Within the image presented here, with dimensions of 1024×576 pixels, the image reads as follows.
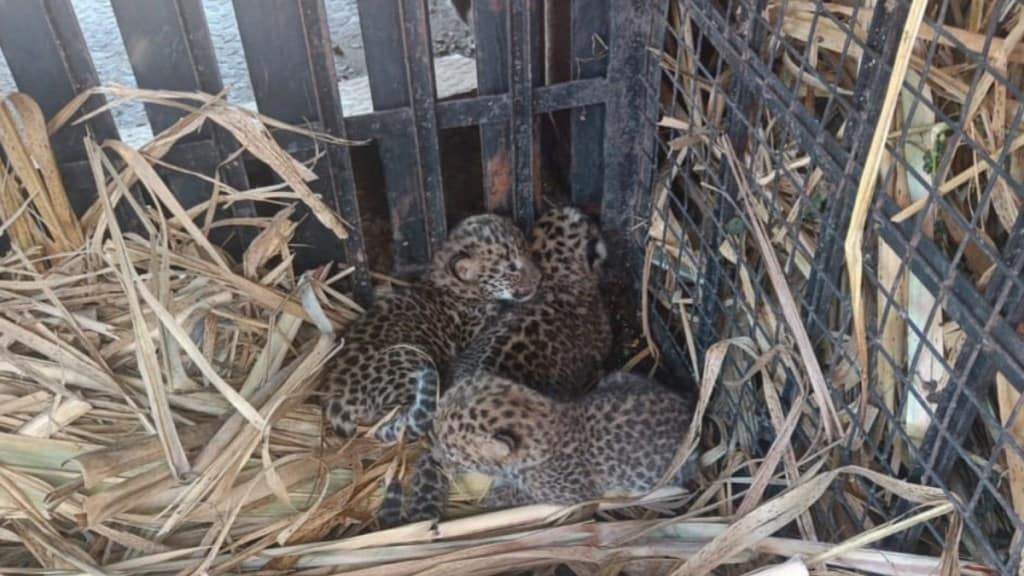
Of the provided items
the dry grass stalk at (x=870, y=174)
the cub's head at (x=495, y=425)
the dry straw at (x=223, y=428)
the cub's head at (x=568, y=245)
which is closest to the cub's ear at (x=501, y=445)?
the cub's head at (x=495, y=425)

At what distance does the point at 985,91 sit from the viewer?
250 centimetres

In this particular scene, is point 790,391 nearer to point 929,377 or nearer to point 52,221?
point 929,377

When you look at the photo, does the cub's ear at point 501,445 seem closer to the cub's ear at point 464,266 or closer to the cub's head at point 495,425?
the cub's head at point 495,425

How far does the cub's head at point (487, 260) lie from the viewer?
13.6 feet

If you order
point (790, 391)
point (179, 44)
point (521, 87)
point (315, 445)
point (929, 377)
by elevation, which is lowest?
point (315, 445)

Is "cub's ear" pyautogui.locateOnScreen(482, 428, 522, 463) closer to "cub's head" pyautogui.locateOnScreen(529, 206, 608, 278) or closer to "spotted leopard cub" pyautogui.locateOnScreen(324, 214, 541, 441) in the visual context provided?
"spotted leopard cub" pyautogui.locateOnScreen(324, 214, 541, 441)

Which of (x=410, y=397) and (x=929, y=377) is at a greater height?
(x=929, y=377)

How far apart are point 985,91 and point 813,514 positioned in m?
1.49

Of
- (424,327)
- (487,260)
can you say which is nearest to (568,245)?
(487,260)

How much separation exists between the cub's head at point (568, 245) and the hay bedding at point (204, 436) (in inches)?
35.2

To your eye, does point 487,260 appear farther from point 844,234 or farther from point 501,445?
point 844,234

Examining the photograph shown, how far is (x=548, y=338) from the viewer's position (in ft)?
13.2

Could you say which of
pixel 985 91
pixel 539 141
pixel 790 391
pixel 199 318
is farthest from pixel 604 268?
pixel 985 91

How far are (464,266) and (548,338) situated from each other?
454 millimetres
